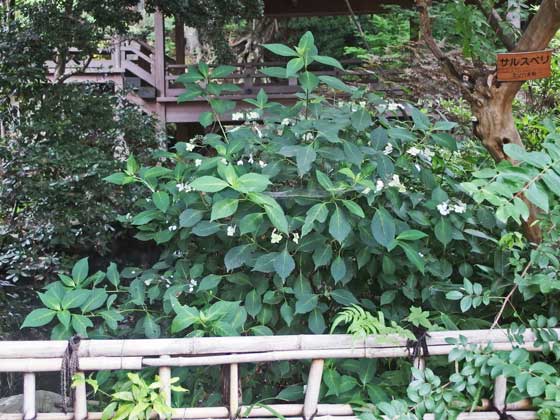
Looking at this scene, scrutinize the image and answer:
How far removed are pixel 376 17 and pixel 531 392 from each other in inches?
400

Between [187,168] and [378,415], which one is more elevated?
[187,168]

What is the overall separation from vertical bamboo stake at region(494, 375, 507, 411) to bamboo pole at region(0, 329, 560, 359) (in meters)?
0.16

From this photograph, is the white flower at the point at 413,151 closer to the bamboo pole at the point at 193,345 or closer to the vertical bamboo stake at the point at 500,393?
the bamboo pole at the point at 193,345

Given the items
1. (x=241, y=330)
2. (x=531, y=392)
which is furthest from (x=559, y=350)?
(x=241, y=330)

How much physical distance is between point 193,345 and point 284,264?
332mm

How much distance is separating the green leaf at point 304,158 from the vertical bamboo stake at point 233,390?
55 centimetres

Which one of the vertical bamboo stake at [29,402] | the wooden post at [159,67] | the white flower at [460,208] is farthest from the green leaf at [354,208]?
the wooden post at [159,67]

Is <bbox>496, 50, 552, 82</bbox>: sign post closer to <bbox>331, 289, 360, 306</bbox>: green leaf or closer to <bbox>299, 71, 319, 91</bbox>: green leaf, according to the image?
<bbox>299, 71, 319, 91</bbox>: green leaf

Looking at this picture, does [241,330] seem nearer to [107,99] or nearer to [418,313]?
[418,313]

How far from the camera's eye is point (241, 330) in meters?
1.67

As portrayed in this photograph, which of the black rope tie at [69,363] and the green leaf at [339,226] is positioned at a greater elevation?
the green leaf at [339,226]

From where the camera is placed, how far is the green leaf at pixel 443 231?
5.69 feet

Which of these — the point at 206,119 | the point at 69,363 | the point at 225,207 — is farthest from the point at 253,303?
the point at 206,119

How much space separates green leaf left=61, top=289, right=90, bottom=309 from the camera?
65.2 inches
